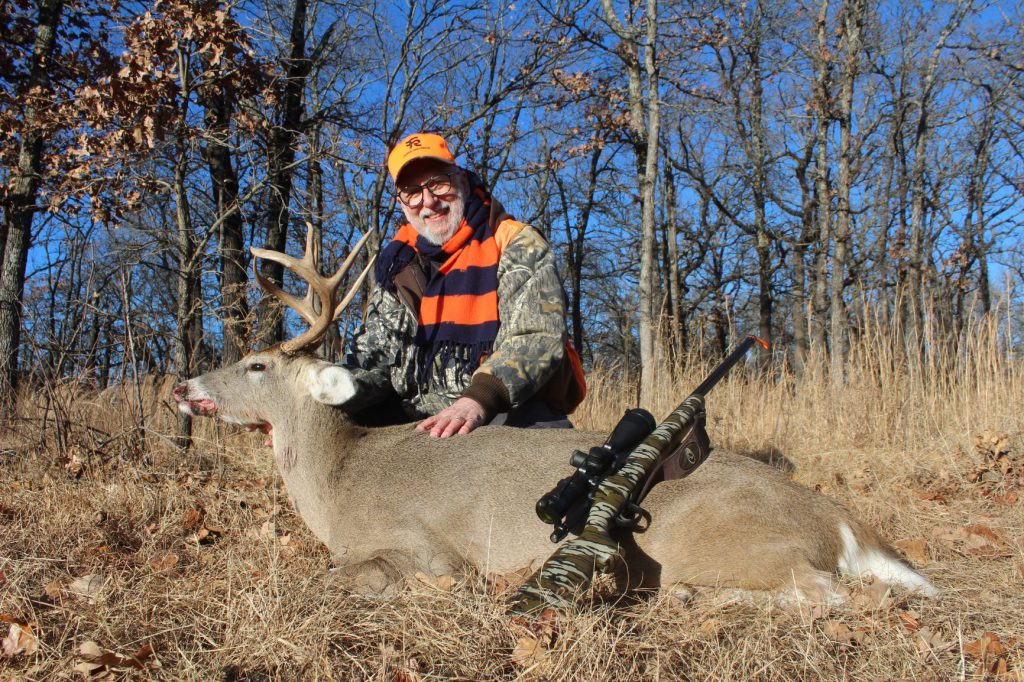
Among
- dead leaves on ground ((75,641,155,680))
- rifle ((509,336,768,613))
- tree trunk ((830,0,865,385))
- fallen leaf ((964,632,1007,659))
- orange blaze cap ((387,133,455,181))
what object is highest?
tree trunk ((830,0,865,385))

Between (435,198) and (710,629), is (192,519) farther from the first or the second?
(710,629)

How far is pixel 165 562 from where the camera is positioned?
3146 mm

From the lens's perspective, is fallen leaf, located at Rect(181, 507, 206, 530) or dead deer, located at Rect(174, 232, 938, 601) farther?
fallen leaf, located at Rect(181, 507, 206, 530)

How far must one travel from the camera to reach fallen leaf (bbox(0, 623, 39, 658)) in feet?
6.39

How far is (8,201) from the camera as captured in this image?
7371mm

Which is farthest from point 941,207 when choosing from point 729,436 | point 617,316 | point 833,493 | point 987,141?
point 833,493

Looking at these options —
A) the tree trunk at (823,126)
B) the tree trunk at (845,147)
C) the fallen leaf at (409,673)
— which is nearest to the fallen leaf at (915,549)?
the fallen leaf at (409,673)

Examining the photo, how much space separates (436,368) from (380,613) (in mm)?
1909

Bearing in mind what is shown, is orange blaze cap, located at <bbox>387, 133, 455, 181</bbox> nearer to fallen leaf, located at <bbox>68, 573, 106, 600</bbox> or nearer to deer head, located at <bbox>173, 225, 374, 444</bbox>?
deer head, located at <bbox>173, 225, 374, 444</bbox>

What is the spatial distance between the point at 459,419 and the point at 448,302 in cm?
90

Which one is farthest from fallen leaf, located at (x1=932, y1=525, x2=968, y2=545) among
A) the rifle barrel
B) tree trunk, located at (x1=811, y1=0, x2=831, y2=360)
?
tree trunk, located at (x1=811, y1=0, x2=831, y2=360)

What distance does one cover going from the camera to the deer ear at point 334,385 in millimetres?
3598

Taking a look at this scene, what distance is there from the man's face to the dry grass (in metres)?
1.82

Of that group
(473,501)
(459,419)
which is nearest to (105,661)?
(473,501)
